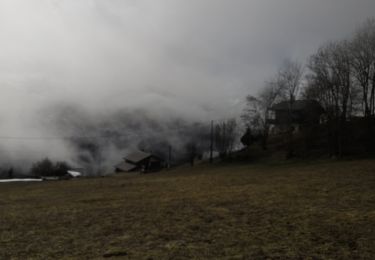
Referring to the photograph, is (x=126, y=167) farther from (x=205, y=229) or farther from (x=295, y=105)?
(x=205, y=229)

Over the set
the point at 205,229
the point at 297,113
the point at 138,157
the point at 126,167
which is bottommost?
the point at 205,229

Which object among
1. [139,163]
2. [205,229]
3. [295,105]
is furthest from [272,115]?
[205,229]

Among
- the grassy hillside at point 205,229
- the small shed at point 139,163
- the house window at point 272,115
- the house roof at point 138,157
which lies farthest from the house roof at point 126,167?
the grassy hillside at point 205,229

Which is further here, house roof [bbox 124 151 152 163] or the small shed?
house roof [bbox 124 151 152 163]

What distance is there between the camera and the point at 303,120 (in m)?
55.3

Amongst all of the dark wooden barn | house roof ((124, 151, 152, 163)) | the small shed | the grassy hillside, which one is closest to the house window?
the dark wooden barn

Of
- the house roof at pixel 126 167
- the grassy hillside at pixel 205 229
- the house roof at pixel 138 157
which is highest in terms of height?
the house roof at pixel 138 157

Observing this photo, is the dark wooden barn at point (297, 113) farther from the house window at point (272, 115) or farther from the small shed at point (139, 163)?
the small shed at point (139, 163)

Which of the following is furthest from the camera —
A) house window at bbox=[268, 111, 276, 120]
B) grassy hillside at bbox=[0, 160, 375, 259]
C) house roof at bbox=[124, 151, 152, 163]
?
house roof at bbox=[124, 151, 152, 163]

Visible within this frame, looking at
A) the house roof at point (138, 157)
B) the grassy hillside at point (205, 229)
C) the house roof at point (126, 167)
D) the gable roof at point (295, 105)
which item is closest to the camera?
the grassy hillside at point (205, 229)

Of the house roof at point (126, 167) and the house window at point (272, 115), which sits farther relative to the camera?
the house roof at point (126, 167)

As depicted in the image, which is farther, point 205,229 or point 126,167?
point 126,167

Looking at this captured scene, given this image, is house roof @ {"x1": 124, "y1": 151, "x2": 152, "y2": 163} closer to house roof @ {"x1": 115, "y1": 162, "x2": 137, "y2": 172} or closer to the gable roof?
house roof @ {"x1": 115, "y1": 162, "x2": 137, "y2": 172}

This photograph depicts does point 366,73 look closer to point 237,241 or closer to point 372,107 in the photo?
point 372,107
